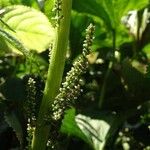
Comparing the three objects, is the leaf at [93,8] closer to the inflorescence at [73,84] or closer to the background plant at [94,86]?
the background plant at [94,86]

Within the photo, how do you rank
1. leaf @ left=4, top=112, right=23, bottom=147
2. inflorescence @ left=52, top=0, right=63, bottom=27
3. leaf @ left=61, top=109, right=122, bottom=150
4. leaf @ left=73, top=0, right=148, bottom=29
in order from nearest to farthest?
inflorescence @ left=52, top=0, right=63, bottom=27
leaf @ left=4, top=112, right=23, bottom=147
leaf @ left=61, top=109, right=122, bottom=150
leaf @ left=73, top=0, right=148, bottom=29

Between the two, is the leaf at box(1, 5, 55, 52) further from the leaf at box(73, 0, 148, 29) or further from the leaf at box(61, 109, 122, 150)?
the leaf at box(73, 0, 148, 29)

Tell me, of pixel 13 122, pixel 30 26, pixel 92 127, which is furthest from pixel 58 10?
pixel 92 127

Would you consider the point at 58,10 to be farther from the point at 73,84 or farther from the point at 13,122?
the point at 13,122

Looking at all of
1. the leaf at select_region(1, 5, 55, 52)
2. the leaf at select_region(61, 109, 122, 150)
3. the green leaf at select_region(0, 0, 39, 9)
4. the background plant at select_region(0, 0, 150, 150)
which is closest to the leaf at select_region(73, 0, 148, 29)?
the background plant at select_region(0, 0, 150, 150)

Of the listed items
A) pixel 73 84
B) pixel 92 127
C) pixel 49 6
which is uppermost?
pixel 49 6

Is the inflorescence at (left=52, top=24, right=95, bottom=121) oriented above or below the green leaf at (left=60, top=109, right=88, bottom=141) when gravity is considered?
above

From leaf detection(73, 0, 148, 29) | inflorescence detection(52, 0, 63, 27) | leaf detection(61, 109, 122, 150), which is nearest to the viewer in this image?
inflorescence detection(52, 0, 63, 27)
